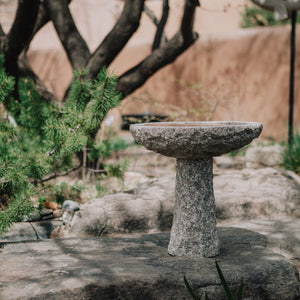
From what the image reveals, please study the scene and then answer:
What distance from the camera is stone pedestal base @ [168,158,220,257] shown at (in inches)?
101

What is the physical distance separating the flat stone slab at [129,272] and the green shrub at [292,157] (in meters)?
2.35

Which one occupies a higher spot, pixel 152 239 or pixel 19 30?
pixel 19 30

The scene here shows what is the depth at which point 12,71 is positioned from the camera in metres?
4.96

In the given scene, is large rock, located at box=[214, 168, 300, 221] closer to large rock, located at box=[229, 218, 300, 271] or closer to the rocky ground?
the rocky ground

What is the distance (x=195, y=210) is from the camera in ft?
8.48

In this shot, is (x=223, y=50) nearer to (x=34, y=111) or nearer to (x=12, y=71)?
(x=12, y=71)

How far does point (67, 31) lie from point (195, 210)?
3317 mm

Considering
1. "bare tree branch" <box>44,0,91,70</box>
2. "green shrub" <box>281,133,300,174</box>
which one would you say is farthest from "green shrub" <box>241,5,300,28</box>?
"bare tree branch" <box>44,0,91,70</box>

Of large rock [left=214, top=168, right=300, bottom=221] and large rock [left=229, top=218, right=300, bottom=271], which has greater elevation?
large rock [left=214, top=168, right=300, bottom=221]

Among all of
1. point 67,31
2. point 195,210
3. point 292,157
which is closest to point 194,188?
point 195,210

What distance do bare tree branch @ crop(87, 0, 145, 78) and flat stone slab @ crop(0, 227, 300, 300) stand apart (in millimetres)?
2710

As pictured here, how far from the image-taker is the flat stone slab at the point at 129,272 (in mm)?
2125

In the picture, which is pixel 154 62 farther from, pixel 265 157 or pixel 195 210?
pixel 195 210

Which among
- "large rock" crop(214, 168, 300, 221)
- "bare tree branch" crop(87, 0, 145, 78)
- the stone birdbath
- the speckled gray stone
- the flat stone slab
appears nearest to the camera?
the flat stone slab
